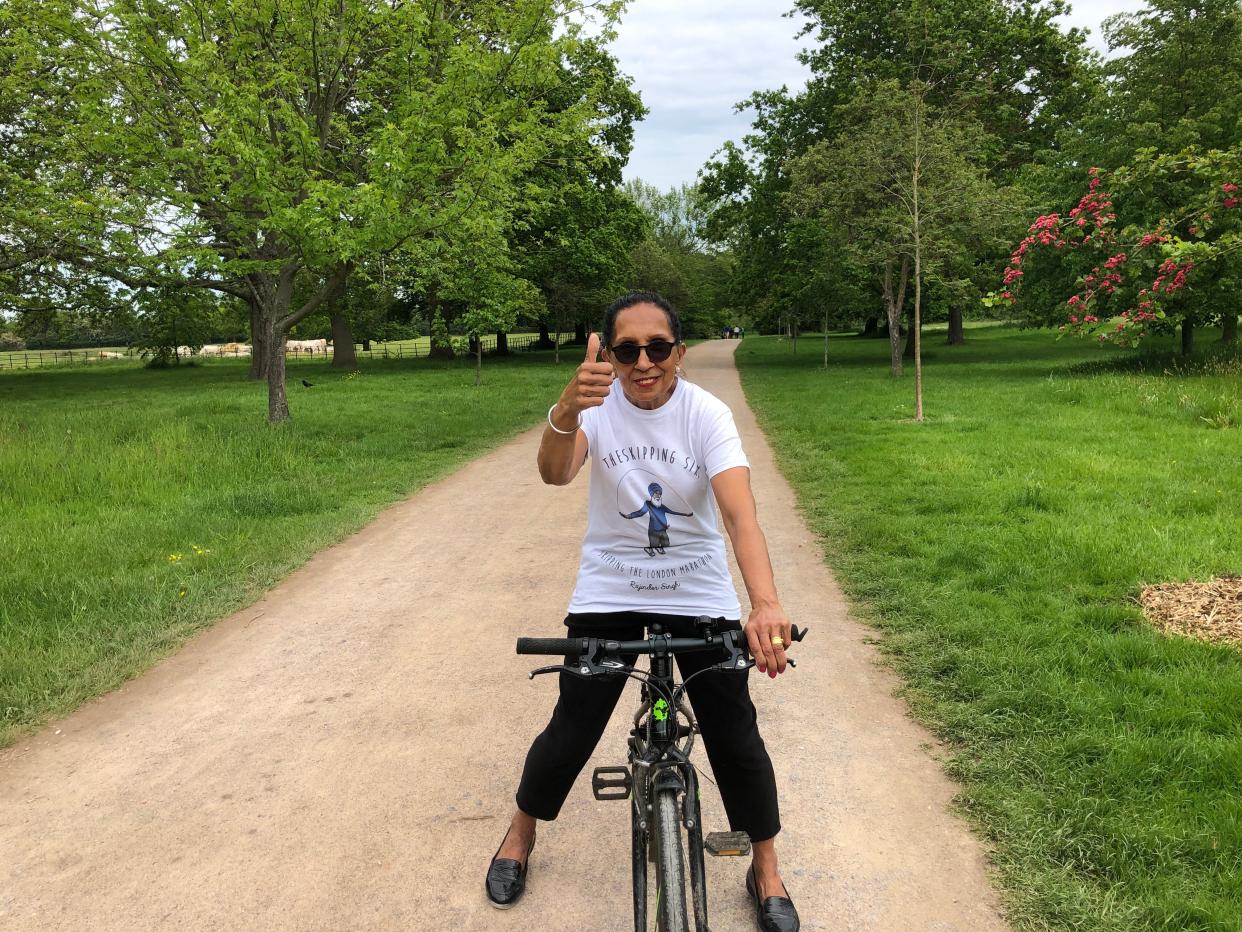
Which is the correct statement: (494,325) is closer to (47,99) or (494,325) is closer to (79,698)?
(47,99)

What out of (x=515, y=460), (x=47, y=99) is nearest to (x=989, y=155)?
(x=515, y=460)

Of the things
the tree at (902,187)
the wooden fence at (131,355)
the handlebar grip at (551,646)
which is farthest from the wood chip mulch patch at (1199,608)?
the wooden fence at (131,355)

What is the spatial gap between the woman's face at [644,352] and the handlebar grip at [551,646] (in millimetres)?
716

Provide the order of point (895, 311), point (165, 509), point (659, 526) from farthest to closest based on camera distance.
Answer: point (895, 311), point (165, 509), point (659, 526)

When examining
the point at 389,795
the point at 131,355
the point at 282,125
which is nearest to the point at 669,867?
the point at 389,795

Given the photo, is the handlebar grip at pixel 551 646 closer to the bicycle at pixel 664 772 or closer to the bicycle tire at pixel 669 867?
the bicycle at pixel 664 772

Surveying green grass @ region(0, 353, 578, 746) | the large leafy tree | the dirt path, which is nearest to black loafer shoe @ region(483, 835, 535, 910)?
the dirt path

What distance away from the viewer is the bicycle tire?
1902 millimetres

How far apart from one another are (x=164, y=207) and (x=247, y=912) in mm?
12650

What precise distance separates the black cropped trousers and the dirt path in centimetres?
42

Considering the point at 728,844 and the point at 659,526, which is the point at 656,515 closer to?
the point at 659,526

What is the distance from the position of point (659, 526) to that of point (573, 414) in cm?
41

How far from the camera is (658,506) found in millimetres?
2312

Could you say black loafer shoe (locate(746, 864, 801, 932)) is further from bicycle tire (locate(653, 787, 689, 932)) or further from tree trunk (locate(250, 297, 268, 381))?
tree trunk (locate(250, 297, 268, 381))
